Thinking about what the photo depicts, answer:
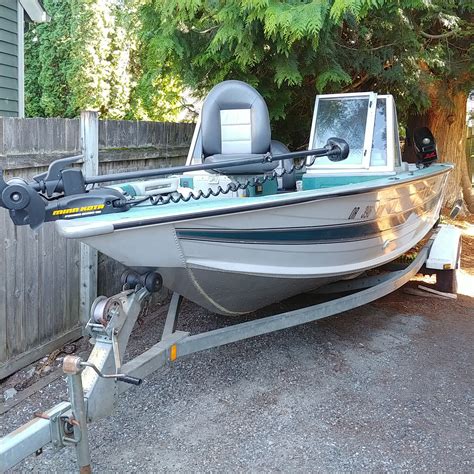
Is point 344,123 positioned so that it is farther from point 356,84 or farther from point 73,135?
point 73,135

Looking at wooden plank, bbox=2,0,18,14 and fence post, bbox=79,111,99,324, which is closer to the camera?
fence post, bbox=79,111,99,324

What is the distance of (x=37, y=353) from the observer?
14.4ft

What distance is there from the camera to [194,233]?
3.36m

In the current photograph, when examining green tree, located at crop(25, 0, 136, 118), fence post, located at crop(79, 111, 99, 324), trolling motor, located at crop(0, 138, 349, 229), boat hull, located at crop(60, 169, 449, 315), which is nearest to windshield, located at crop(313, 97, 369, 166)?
boat hull, located at crop(60, 169, 449, 315)

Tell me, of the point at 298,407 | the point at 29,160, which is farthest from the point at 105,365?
the point at 29,160

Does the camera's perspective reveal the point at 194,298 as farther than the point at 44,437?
Yes

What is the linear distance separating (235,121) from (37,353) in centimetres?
233

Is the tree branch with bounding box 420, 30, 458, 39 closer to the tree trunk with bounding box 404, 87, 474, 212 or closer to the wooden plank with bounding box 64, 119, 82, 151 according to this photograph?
the tree trunk with bounding box 404, 87, 474, 212

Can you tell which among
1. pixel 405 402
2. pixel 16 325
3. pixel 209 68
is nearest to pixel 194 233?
pixel 16 325

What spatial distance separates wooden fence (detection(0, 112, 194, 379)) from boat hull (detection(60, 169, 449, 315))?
3.76 ft

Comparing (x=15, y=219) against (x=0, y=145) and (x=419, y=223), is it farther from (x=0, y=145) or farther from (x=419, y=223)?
(x=419, y=223)

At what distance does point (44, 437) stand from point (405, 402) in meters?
2.42

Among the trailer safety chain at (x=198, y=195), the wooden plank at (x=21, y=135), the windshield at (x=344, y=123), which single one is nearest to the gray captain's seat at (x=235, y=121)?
the trailer safety chain at (x=198, y=195)

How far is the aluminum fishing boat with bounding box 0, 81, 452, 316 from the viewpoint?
10.3 ft
